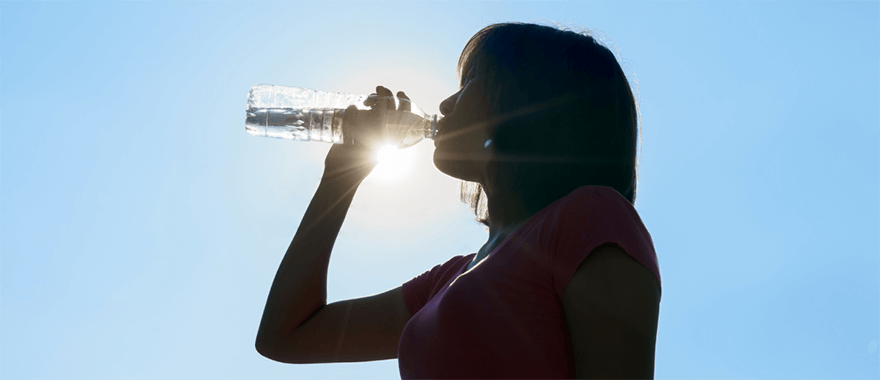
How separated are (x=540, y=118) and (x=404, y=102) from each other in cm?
110

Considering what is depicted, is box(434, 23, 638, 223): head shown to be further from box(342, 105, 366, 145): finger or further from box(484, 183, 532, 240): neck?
box(342, 105, 366, 145): finger

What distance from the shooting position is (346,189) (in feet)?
7.63

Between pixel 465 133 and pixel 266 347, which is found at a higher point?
pixel 465 133

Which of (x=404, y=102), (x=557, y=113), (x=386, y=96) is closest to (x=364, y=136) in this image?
(x=386, y=96)

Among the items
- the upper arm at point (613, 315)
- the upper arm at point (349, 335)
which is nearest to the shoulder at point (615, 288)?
the upper arm at point (613, 315)

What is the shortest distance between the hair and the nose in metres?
0.13

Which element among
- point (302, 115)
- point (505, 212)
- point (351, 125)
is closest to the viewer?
point (505, 212)

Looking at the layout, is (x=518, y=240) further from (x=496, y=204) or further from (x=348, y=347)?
(x=348, y=347)

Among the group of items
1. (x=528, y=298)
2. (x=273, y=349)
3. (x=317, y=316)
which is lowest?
(x=273, y=349)

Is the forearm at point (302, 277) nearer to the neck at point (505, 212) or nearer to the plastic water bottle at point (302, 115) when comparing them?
the neck at point (505, 212)

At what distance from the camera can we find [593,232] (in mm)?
1150

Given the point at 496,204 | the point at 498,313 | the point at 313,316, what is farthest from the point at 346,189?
the point at 498,313

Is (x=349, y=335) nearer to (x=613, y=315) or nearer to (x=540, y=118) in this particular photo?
(x=540, y=118)

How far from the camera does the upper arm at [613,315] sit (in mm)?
1058
